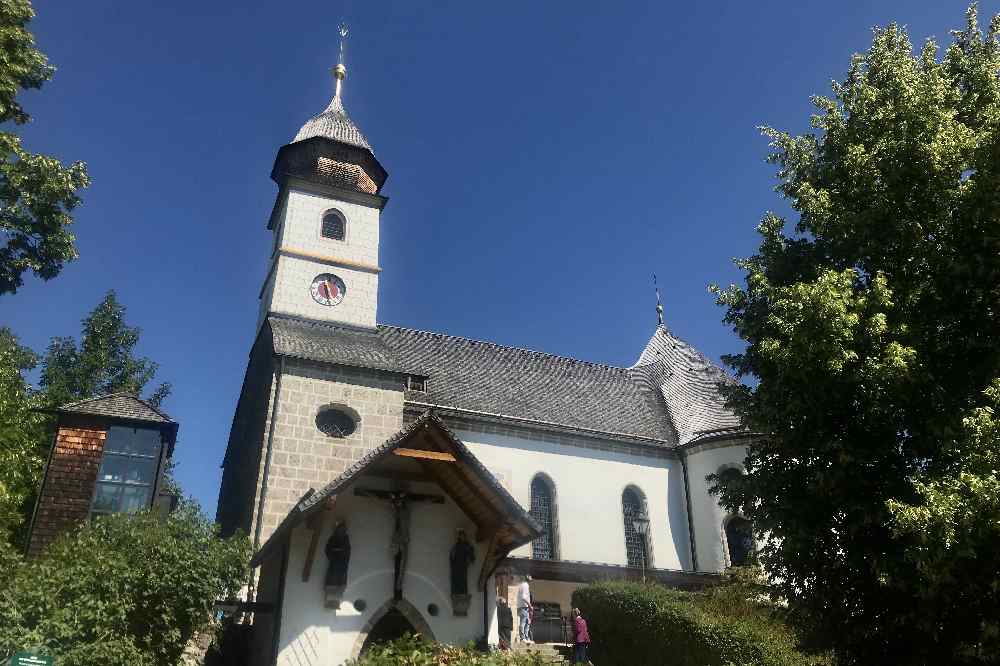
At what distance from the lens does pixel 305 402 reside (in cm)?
2050

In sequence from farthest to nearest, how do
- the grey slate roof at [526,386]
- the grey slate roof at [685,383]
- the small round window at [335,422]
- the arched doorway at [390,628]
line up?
the grey slate roof at [685,383]
the grey slate roof at [526,386]
the small round window at [335,422]
the arched doorway at [390,628]

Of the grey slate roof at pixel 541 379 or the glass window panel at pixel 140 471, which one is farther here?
the grey slate roof at pixel 541 379

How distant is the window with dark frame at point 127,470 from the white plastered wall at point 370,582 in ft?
21.3

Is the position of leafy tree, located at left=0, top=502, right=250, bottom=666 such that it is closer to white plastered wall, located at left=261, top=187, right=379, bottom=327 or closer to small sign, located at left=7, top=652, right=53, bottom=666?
small sign, located at left=7, top=652, right=53, bottom=666

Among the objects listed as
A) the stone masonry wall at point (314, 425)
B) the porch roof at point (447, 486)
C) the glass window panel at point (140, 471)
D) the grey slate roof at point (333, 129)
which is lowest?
the porch roof at point (447, 486)

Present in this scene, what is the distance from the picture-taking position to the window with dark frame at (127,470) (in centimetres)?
1805

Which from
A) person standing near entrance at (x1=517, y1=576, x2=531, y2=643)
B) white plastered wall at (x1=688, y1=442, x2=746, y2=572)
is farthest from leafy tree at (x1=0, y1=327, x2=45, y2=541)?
white plastered wall at (x1=688, y1=442, x2=746, y2=572)

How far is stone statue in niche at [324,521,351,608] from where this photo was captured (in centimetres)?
1379

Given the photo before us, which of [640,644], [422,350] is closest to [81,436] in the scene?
[422,350]

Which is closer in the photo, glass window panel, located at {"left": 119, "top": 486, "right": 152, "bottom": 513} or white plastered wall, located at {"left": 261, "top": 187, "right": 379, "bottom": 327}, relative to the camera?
glass window panel, located at {"left": 119, "top": 486, "right": 152, "bottom": 513}

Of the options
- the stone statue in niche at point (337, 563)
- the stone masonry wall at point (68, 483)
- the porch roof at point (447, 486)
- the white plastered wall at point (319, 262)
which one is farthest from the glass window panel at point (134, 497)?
the white plastered wall at point (319, 262)

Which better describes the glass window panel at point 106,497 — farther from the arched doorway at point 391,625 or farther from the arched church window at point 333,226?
the arched church window at point 333,226

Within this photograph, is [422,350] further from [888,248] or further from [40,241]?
[888,248]

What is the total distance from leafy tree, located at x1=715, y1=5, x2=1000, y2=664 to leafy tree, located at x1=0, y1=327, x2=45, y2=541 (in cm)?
1416
